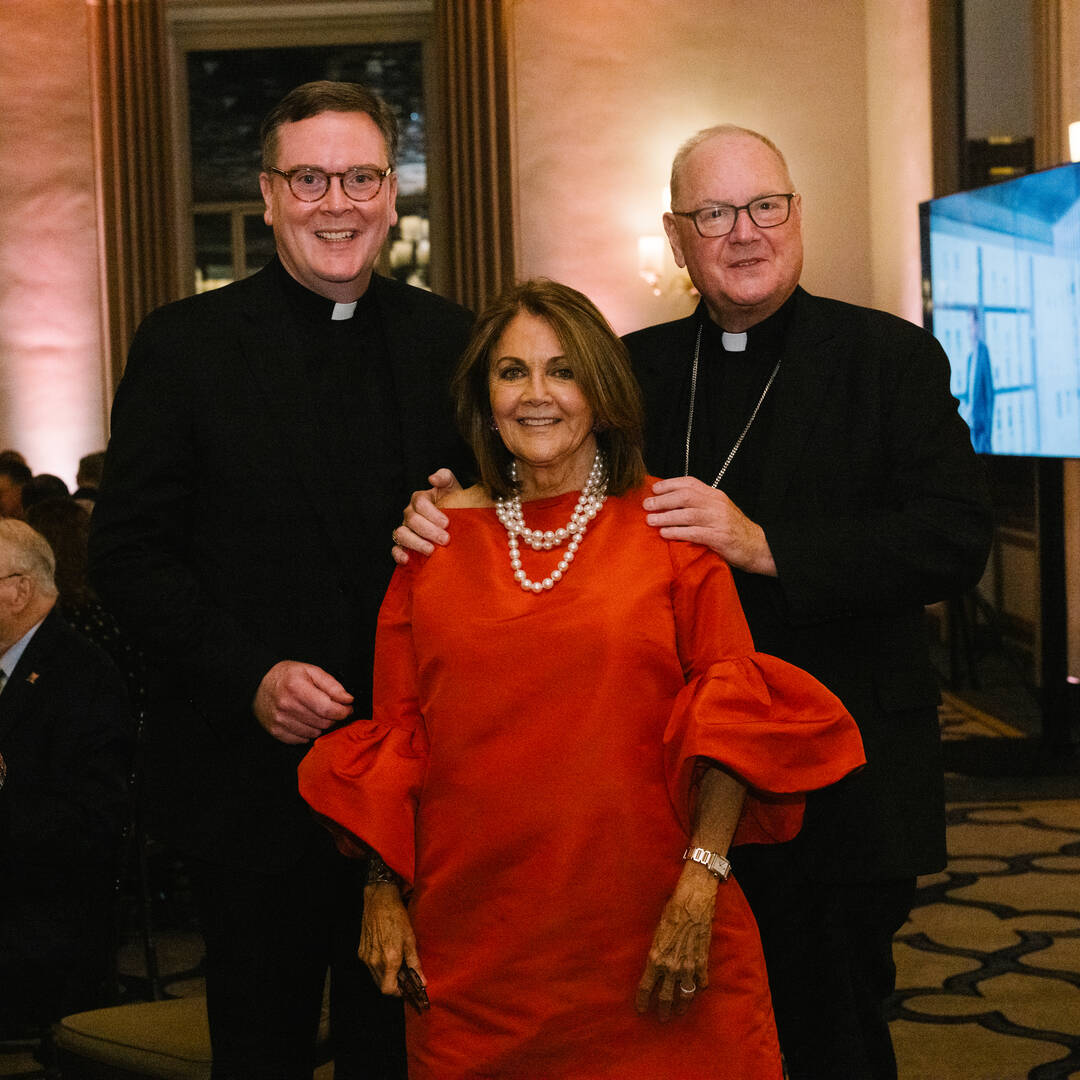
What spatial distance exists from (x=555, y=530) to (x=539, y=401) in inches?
7.1

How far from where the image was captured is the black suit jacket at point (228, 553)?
2148 millimetres

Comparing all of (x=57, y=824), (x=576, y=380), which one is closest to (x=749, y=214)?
(x=576, y=380)

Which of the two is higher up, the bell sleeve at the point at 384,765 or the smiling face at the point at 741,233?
the smiling face at the point at 741,233

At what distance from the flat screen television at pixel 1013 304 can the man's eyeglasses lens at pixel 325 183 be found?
12.5 feet

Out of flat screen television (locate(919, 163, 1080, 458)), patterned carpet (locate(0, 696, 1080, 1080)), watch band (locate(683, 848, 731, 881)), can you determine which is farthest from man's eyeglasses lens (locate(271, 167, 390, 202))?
flat screen television (locate(919, 163, 1080, 458))

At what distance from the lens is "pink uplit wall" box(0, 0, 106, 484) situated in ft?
31.6

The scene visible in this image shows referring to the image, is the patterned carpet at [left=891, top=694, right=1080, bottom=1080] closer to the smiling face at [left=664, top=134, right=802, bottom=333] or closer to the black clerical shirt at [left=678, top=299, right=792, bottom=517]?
the black clerical shirt at [left=678, top=299, right=792, bottom=517]

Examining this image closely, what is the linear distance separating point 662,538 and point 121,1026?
144 centimetres

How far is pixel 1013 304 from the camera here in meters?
5.81

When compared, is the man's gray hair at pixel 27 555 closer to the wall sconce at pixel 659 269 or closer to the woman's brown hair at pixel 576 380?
the woman's brown hair at pixel 576 380

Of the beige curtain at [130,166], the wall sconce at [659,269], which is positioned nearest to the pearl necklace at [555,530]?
the wall sconce at [659,269]

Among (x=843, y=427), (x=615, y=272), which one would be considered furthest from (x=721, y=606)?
(x=615, y=272)

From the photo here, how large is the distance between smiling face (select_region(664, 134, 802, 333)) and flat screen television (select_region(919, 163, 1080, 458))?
3395 mm

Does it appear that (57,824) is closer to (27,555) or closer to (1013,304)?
(27,555)
